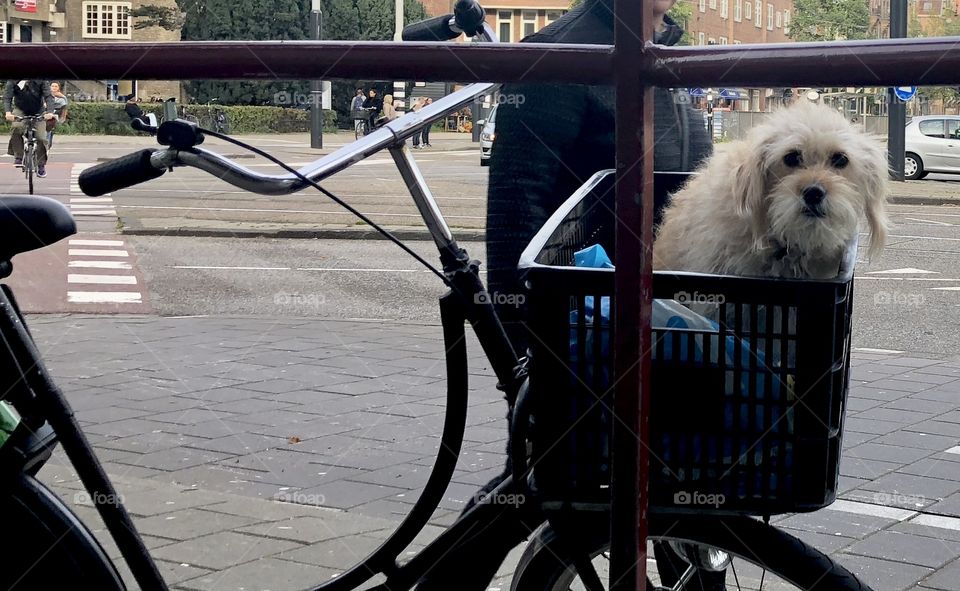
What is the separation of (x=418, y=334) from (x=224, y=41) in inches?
230

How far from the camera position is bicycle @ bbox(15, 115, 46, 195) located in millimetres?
19281

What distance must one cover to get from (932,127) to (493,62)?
24489 mm

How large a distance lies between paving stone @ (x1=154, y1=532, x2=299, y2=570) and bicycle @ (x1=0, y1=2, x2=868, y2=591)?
1332 millimetres

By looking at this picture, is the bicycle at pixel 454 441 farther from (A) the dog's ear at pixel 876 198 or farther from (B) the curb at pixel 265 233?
(B) the curb at pixel 265 233

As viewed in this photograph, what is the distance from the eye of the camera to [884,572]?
3535 millimetres

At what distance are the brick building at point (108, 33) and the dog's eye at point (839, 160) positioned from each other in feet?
3.64

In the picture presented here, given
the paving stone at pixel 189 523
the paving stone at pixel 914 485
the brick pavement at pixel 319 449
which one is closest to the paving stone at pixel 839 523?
the brick pavement at pixel 319 449

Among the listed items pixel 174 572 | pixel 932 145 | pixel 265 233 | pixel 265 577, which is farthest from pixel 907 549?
pixel 932 145

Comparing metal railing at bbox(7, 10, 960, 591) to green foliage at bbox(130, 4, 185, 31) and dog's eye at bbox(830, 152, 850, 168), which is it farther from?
green foliage at bbox(130, 4, 185, 31)

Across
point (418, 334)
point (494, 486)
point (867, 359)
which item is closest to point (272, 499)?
point (494, 486)

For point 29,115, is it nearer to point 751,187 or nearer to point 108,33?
point 108,33

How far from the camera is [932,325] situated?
28.0 ft

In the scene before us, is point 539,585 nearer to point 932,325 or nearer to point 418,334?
point 418,334

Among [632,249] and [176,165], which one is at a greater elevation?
[176,165]
